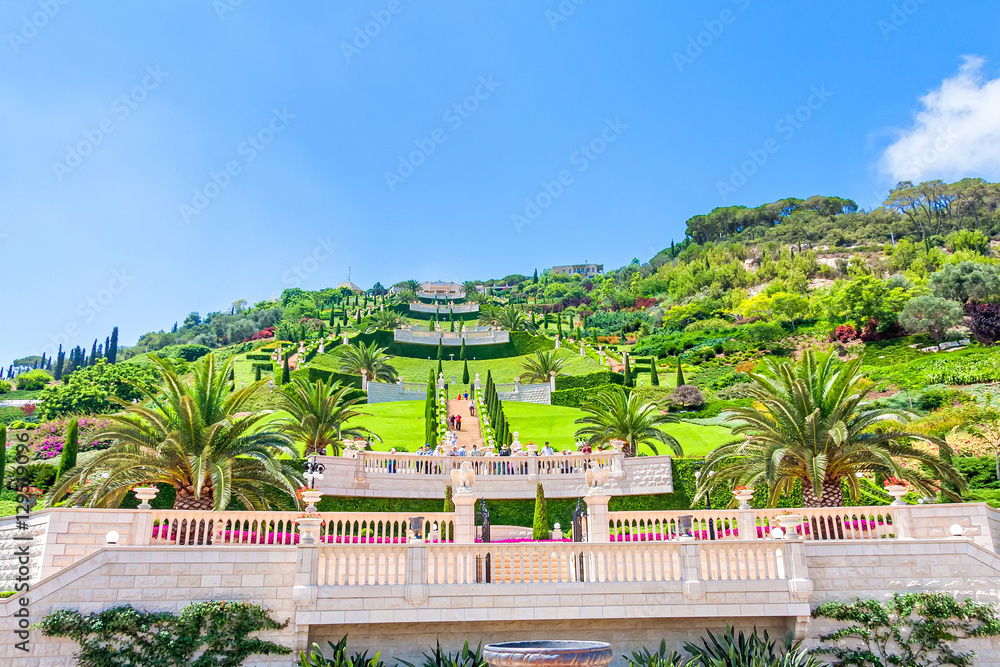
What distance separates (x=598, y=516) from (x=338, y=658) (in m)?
6.32

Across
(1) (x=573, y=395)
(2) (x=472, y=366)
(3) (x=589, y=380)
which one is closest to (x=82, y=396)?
Answer: (1) (x=573, y=395)

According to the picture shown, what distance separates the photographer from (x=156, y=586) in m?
13.4

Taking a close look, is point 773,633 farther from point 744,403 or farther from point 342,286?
point 342,286

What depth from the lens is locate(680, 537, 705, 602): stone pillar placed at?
1398cm

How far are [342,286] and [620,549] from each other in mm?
181584

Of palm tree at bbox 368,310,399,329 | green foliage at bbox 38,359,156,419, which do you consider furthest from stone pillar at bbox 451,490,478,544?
palm tree at bbox 368,310,399,329

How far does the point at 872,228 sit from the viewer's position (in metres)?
131

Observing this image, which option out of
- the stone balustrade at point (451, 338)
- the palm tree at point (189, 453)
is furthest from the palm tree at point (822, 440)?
the stone balustrade at point (451, 338)

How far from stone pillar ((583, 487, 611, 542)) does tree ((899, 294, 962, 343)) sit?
60.8 meters

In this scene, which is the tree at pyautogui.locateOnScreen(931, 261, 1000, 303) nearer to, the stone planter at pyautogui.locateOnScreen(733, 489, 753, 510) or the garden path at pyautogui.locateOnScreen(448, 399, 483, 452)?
the garden path at pyautogui.locateOnScreen(448, 399, 483, 452)

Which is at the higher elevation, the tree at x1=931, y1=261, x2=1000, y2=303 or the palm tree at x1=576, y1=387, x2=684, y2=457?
the tree at x1=931, y1=261, x2=1000, y2=303

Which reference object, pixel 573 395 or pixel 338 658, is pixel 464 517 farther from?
pixel 573 395

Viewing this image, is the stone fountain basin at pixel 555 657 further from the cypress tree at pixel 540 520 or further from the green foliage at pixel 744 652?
the cypress tree at pixel 540 520

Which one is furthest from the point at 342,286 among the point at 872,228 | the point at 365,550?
the point at 365,550
